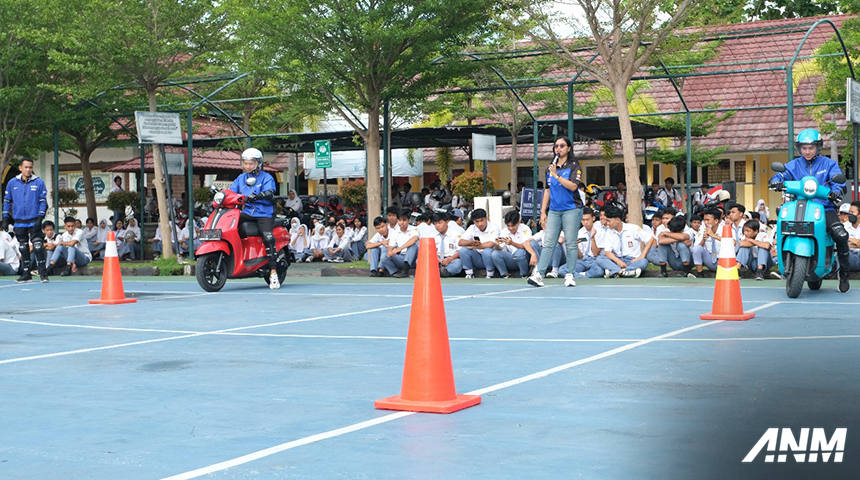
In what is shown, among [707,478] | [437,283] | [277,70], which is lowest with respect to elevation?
[707,478]

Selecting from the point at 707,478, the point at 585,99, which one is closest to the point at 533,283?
the point at 707,478

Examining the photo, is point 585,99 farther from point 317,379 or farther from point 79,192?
point 317,379

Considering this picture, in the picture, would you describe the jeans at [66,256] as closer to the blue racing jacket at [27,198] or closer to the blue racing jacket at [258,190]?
the blue racing jacket at [27,198]

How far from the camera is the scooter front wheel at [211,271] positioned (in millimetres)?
15445

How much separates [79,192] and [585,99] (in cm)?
1970

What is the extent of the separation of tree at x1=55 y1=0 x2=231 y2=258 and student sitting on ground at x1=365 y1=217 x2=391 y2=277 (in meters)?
5.80

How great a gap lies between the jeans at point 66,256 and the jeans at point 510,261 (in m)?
9.16

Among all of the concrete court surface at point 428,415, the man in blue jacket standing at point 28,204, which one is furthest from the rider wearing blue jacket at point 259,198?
the man in blue jacket standing at point 28,204

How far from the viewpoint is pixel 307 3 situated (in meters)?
20.2

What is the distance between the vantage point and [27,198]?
61.6 feet

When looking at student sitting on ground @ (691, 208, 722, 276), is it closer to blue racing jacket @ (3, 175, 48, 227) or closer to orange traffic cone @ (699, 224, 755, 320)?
orange traffic cone @ (699, 224, 755, 320)

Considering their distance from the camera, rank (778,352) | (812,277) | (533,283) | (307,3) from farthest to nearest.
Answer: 1. (307,3)
2. (533,283)
3. (812,277)
4. (778,352)

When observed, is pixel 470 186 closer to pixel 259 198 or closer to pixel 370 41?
pixel 370 41

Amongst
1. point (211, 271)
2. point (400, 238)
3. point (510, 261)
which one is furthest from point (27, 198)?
point (510, 261)
